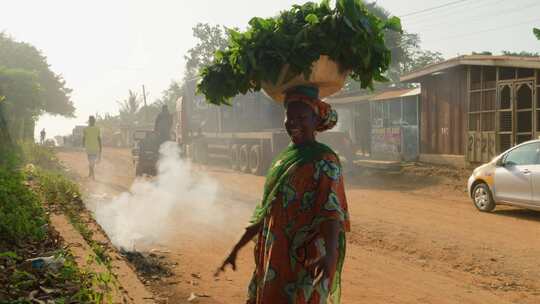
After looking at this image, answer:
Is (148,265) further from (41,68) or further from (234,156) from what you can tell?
(41,68)

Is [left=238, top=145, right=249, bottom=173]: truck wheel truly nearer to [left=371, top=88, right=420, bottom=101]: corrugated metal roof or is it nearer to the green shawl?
[left=371, top=88, right=420, bottom=101]: corrugated metal roof

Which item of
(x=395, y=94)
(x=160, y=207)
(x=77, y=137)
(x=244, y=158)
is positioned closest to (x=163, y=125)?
(x=160, y=207)

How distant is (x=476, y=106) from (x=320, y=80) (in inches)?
600

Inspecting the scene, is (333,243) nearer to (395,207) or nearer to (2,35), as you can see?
(395,207)

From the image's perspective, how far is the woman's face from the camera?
2771mm

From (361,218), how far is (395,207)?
6.24ft

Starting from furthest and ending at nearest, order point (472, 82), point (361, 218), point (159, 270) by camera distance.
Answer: point (472, 82) < point (361, 218) < point (159, 270)

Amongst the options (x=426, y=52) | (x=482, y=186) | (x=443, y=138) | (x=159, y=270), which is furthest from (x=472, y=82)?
(x=426, y=52)

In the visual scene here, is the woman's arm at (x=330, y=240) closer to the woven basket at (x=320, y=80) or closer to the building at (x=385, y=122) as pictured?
the woven basket at (x=320, y=80)

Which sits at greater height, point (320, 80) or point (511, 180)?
point (320, 80)

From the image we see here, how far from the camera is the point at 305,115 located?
9.09ft

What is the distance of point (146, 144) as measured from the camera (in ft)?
51.5

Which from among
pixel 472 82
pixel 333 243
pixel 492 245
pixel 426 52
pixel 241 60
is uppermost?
pixel 426 52

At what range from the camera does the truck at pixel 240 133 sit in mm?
19438
